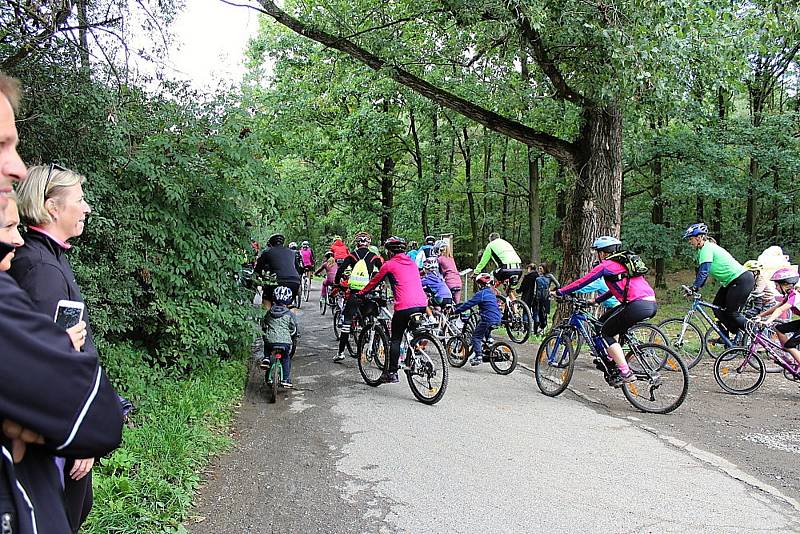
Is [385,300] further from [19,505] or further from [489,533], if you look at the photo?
[19,505]

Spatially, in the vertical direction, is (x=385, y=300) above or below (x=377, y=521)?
above

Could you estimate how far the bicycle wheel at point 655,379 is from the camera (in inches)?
269

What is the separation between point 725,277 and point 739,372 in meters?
1.79

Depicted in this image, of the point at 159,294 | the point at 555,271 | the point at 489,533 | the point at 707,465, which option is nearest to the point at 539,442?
the point at 707,465

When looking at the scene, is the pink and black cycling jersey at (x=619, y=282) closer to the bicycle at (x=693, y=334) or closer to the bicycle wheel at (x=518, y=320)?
the bicycle at (x=693, y=334)

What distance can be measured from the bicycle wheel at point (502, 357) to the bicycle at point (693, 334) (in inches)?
102

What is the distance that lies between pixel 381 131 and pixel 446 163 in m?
4.80

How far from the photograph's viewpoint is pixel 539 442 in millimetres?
5977

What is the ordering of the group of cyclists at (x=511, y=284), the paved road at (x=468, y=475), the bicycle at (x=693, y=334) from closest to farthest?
1. the paved road at (x=468, y=475)
2. the group of cyclists at (x=511, y=284)
3. the bicycle at (x=693, y=334)

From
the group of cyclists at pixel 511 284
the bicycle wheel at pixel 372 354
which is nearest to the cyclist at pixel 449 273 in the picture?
the group of cyclists at pixel 511 284

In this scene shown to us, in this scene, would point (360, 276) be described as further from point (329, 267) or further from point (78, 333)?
point (78, 333)

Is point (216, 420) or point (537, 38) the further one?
point (537, 38)

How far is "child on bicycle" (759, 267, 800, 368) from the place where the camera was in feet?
26.6

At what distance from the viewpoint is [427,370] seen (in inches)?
295
